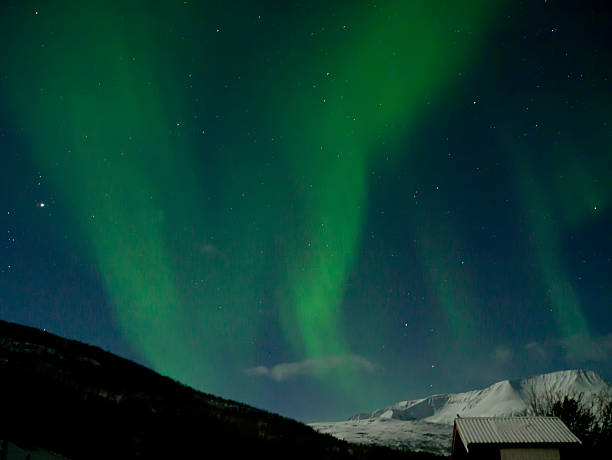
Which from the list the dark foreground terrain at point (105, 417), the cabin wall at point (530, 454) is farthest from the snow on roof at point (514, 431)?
the dark foreground terrain at point (105, 417)

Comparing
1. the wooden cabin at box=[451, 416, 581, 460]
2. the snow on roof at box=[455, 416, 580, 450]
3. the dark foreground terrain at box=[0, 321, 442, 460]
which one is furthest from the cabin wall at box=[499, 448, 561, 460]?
the dark foreground terrain at box=[0, 321, 442, 460]

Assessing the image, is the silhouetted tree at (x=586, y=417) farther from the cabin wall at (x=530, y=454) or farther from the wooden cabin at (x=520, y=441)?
the cabin wall at (x=530, y=454)

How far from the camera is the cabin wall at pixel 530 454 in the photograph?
26.3 meters

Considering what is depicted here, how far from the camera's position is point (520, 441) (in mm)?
26562

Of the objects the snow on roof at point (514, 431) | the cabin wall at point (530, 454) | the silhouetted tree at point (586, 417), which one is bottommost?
the cabin wall at point (530, 454)

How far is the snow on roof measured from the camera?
26.7 meters

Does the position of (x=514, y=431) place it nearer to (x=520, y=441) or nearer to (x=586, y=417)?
(x=520, y=441)

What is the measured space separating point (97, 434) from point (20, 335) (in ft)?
85.1

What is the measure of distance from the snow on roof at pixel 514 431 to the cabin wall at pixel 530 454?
46 cm

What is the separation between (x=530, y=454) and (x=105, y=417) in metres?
23.1

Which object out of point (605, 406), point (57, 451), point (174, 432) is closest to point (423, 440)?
point (605, 406)

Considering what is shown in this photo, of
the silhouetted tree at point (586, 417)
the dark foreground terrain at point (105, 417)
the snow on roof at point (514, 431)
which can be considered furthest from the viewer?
the silhouetted tree at point (586, 417)

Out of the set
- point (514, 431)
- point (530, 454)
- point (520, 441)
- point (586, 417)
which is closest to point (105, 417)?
point (520, 441)

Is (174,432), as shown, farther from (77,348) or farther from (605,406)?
(605,406)
